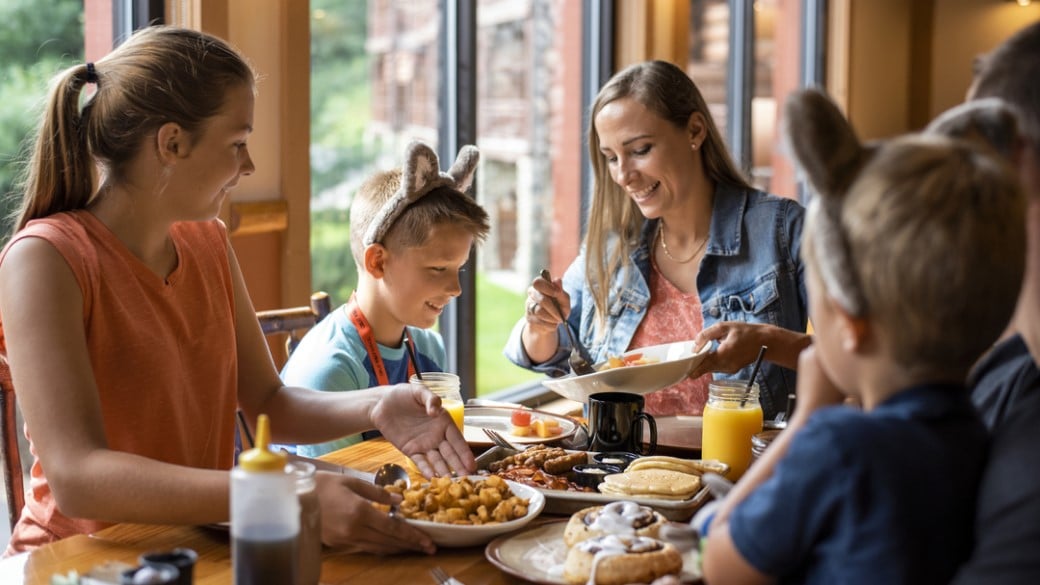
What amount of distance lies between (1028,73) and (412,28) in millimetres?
2845

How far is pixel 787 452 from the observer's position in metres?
0.98

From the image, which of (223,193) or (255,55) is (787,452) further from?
(255,55)

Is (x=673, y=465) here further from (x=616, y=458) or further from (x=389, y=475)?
(x=389, y=475)

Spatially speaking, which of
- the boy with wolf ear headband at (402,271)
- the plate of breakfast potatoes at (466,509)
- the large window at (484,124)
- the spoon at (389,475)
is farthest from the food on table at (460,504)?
the large window at (484,124)

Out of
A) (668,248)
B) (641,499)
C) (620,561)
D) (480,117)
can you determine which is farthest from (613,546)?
(480,117)

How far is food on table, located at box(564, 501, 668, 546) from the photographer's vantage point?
1365 millimetres

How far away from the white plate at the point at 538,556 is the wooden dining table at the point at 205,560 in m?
0.02

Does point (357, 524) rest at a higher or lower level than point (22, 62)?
lower

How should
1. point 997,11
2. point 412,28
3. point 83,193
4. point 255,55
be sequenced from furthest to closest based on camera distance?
point 997,11
point 412,28
point 255,55
point 83,193

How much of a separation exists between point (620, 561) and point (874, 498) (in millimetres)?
405

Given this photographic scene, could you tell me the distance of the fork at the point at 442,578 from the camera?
1.31m

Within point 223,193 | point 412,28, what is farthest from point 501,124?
point 223,193

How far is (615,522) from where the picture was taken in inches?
54.0

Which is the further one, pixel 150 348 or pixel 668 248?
pixel 668 248
